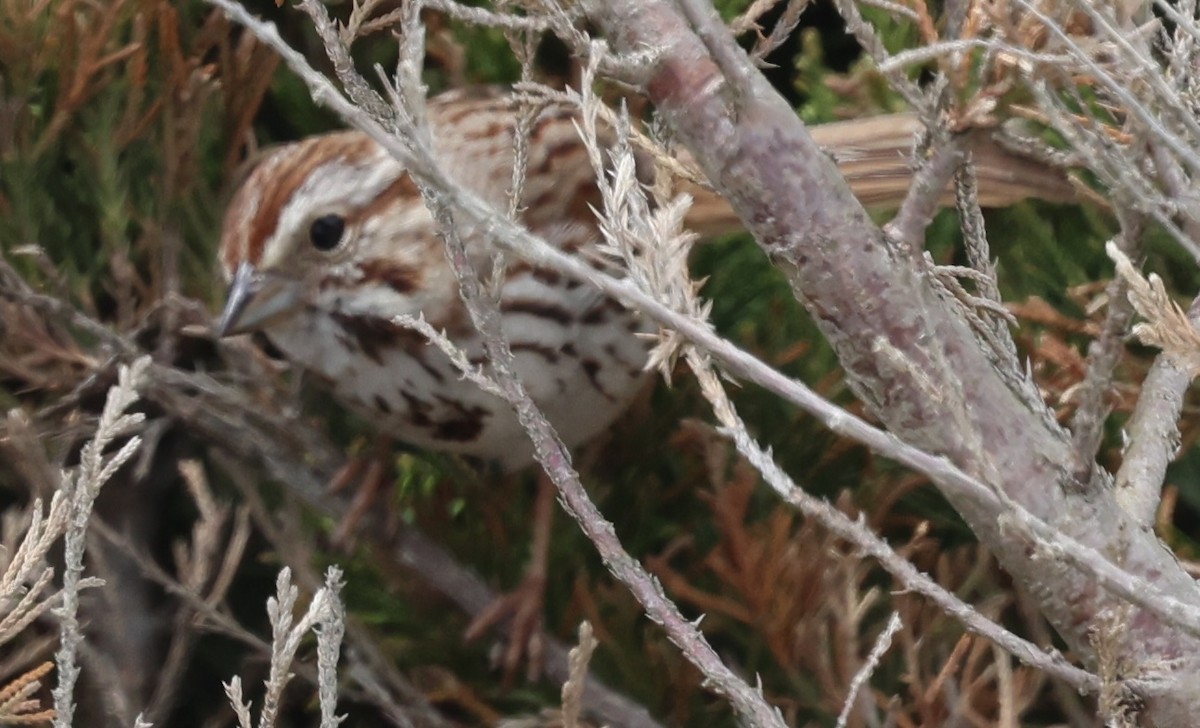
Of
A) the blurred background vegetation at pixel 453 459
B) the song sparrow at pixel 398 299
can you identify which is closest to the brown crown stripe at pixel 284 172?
the song sparrow at pixel 398 299

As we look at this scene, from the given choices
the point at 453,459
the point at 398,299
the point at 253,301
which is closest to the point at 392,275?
the point at 398,299

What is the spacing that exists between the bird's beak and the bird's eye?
6 cm

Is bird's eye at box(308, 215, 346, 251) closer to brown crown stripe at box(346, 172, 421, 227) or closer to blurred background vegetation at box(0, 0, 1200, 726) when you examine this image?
brown crown stripe at box(346, 172, 421, 227)

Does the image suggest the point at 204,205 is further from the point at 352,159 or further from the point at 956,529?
the point at 956,529

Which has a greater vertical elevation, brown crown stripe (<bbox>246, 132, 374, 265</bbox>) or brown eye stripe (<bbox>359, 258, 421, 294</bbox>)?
brown crown stripe (<bbox>246, 132, 374, 265</bbox>)

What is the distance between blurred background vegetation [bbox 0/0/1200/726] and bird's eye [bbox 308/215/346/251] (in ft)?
0.54

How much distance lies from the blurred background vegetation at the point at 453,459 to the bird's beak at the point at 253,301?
8 cm

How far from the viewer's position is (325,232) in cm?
156

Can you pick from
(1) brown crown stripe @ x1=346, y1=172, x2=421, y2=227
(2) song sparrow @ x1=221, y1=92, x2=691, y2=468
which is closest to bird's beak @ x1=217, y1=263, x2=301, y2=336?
(2) song sparrow @ x1=221, y1=92, x2=691, y2=468

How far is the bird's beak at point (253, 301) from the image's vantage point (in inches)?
59.7

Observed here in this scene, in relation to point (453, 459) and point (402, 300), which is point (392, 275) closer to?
point (402, 300)

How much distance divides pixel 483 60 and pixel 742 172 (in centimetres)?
105

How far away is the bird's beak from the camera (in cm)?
152

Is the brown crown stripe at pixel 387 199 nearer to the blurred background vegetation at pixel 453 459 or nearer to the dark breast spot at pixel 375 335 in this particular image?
the dark breast spot at pixel 375 335
